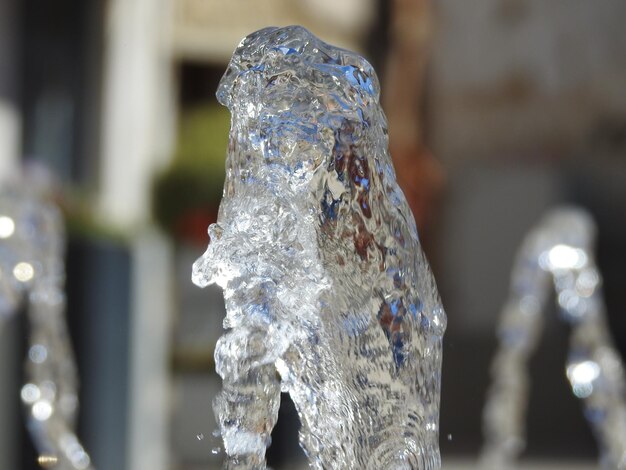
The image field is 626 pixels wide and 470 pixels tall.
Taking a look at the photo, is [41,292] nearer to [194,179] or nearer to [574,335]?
[574,335]

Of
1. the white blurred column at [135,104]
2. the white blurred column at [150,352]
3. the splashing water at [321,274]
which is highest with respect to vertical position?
the white blurred column at [135,104]

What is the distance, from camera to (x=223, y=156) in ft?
16.9

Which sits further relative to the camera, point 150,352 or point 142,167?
point 142,167

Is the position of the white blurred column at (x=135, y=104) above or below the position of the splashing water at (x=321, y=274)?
above

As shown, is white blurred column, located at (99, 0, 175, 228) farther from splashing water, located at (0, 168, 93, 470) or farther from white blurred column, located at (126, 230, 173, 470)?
splashing water, located at (0, 168, 93, 470)

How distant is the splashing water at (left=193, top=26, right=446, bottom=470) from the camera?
39.3 inches

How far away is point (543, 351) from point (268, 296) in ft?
14.3

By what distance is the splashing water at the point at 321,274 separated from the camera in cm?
100

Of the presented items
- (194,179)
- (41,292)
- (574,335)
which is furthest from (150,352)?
(41,292)

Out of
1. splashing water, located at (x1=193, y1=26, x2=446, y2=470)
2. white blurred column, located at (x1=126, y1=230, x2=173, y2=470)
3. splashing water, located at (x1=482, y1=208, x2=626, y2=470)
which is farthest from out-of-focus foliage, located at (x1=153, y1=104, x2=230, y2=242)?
splashing water, located at (x1=193, y1=26, x2=446, y2=470)

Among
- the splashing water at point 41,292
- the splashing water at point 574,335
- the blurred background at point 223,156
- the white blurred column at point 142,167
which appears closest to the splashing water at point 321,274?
the splashing water at point 41,292

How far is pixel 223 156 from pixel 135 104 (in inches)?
16.3

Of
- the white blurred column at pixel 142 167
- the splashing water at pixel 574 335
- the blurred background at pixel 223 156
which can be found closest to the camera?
the splashing water at pixel 574 335

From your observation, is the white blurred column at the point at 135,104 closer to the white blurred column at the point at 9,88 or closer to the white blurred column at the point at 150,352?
the white blurred column at the point at 150,352
